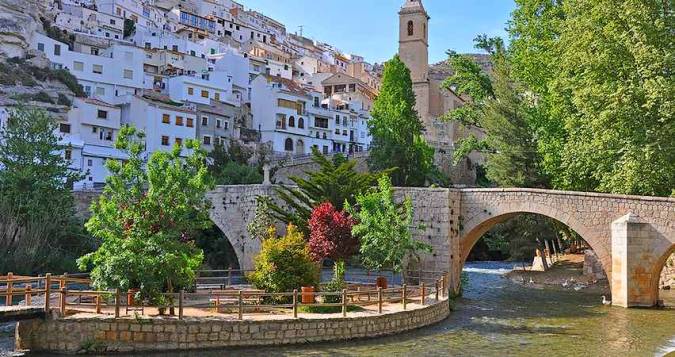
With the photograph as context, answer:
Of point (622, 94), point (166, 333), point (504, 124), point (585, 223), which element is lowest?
point (166, 333)

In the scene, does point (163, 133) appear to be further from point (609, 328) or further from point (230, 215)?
point (609, 328)

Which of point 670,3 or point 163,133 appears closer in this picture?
point 670,3

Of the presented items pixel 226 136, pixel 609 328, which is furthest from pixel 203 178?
pixel 226 136

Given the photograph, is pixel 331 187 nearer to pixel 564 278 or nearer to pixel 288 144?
pixel 564 278

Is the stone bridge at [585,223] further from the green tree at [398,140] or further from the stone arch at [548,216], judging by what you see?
the green tree at [398,140]

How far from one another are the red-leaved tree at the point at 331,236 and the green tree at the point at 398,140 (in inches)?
819

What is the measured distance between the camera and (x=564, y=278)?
32.4 m

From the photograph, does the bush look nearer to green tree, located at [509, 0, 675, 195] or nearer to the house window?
green tree, located at [509, 0, 675, 195]

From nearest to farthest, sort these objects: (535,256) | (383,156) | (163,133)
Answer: (535,256)
(383,156)
(163,133)

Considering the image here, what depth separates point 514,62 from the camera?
31875 millimetres

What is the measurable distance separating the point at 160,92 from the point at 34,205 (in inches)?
1158

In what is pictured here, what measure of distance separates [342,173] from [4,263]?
1446cm

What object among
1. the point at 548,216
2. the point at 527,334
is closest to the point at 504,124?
the point at 548,216

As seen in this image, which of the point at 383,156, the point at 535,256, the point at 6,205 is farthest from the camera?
the point at 383,156
